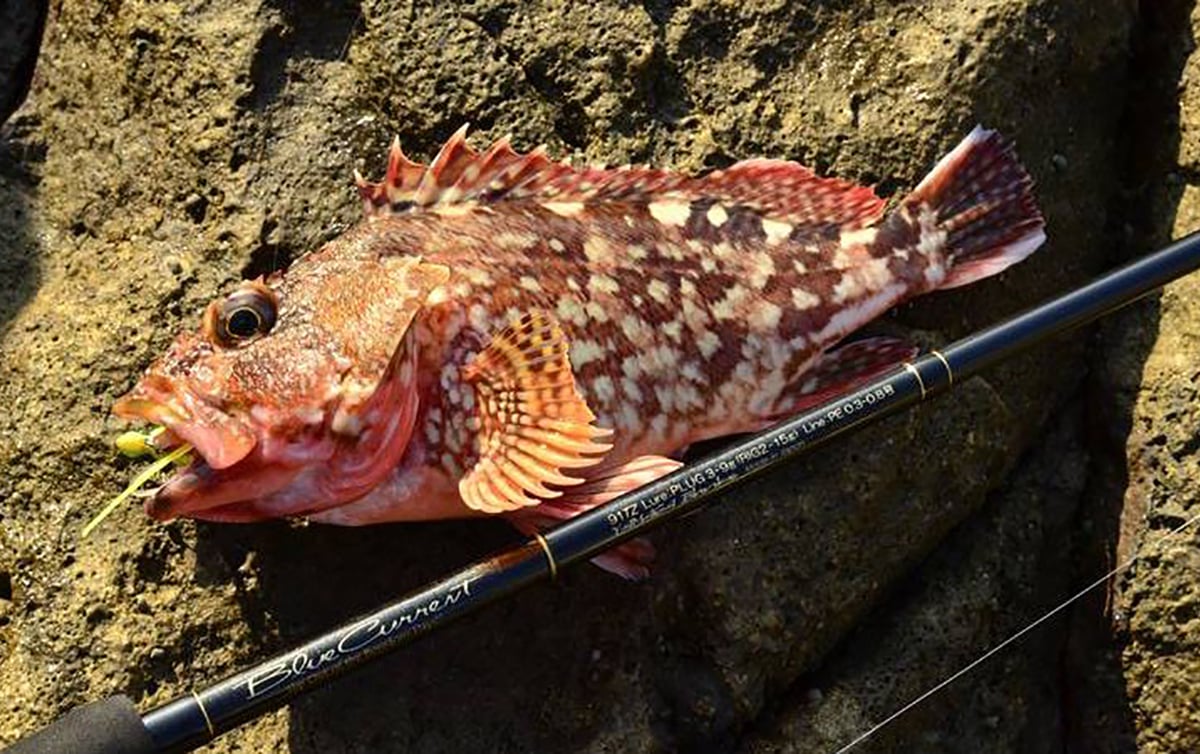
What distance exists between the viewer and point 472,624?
11.1 ft

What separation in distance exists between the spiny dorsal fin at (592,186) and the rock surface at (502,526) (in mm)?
180

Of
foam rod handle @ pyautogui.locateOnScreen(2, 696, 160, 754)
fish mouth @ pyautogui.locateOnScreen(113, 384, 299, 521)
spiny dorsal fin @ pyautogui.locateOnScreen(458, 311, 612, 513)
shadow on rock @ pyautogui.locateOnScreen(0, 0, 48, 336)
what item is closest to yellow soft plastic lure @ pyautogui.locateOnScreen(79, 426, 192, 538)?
fish mouth @ pyautogui.locateOnScreen(113, 384, 299, 521)

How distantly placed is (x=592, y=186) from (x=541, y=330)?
21.4 inches

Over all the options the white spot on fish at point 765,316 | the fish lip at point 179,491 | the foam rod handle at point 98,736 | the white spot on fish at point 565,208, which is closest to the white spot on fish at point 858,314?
the white spot on fish at point 765,316

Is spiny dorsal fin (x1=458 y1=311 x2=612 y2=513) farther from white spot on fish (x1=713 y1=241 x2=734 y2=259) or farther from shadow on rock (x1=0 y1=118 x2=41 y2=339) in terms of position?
shadow on rock (x1=0 y1=118 x2=41 y2=339)

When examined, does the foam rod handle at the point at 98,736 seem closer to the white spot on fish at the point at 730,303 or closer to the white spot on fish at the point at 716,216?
the white spot on fish at the point at 730,303

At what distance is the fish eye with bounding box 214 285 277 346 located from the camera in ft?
9.96

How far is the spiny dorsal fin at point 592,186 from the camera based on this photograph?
3408 mm

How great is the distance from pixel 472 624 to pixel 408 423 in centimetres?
56

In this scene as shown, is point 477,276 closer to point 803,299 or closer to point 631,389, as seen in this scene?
point 631,389

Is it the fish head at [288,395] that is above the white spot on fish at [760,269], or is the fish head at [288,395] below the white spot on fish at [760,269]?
above

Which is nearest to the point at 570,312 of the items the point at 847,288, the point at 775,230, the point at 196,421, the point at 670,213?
the point at 670,213

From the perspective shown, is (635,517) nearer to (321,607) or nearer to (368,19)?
(321,607)

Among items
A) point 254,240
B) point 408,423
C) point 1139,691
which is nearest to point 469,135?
point 254,240
